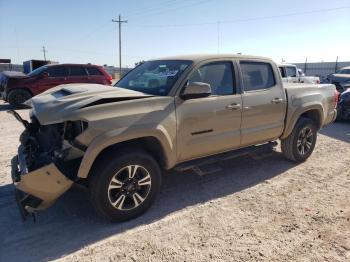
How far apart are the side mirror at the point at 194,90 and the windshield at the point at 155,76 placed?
211 mm

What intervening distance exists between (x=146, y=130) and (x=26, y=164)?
53.8 inches

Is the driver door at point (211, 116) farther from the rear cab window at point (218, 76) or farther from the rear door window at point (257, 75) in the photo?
the rear door window at point (257, 75)

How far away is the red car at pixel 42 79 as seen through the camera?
12.6 metres

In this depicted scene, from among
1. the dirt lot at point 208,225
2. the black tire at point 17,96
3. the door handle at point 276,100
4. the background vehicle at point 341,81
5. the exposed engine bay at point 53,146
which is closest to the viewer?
the dirt lot at point 208,225

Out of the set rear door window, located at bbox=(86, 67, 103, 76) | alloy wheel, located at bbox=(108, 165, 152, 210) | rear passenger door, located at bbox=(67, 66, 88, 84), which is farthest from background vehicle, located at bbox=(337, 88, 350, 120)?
rear passenger door, located at bbox=(67, 66, 88, 84)

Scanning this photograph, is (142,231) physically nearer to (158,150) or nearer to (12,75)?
(158,150)

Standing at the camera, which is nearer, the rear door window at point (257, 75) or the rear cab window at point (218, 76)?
the rear cab window at point (218, 76)

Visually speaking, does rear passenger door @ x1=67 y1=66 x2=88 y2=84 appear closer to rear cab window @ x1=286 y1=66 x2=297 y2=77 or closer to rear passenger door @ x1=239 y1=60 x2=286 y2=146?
rear cab window @ x1=286 y1=66 x2=297 y2=77

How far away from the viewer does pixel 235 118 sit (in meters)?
4.60

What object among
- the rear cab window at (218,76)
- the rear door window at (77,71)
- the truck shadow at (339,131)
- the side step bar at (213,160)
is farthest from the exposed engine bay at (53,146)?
the rear door window at (77,71)

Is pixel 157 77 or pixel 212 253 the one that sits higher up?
pixel 157 77

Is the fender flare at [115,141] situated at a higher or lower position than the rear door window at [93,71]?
lower

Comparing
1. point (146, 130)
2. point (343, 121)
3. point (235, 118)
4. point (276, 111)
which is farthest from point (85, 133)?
point (343, 121)

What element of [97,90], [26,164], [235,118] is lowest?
[26,164]
